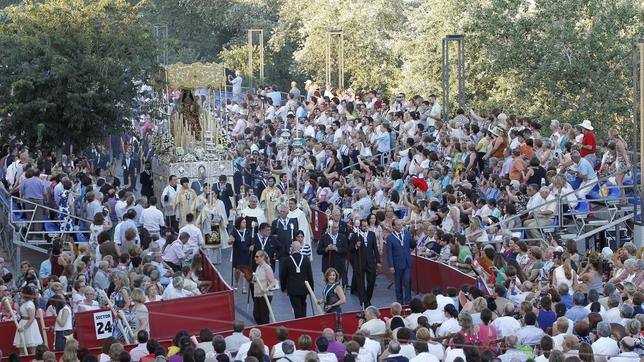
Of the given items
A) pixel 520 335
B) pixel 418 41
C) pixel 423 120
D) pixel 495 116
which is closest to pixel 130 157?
pixel 423 120

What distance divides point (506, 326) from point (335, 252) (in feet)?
21.0

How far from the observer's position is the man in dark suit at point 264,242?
22984 millimetres

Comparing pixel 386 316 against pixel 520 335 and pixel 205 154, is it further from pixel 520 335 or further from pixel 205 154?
pixel 205 154

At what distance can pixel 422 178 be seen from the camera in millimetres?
27328

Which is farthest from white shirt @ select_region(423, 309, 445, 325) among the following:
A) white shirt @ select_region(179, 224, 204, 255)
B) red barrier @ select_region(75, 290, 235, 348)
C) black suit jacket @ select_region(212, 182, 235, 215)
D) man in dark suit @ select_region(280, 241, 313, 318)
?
black suit jacket @ select_region(212, 182, 235, 215)

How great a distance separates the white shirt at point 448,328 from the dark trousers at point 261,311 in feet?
17.2

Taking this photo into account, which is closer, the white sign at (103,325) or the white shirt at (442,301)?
the white shirt at (442,301)

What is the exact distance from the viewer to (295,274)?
830 inches

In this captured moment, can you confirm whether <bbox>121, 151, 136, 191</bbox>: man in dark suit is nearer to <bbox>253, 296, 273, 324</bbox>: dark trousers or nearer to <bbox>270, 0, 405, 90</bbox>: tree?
<bbox>253, 296, 273, 324</bbox>: dark trousers

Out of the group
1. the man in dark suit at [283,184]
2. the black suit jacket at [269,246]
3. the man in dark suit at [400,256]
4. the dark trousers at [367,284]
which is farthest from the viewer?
the man in dark suit at [283,184]

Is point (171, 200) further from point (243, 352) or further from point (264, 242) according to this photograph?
point (243, 352)

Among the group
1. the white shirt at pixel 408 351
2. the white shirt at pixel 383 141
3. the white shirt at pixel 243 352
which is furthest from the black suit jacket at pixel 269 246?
the white shirt at pixel 383 141

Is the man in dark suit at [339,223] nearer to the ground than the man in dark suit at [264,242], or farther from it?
farther from it

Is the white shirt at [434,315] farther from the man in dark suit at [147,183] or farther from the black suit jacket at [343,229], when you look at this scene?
the man in dark suit at [147,183]
